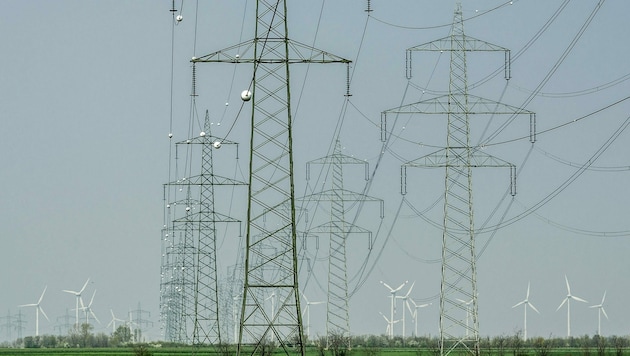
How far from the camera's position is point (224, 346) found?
93.4m

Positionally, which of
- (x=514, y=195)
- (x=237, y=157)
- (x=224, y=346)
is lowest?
(x=224, y=346)

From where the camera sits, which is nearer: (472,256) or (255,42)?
(255,42)

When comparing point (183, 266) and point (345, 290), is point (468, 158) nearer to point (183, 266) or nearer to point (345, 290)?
point (345, 290)

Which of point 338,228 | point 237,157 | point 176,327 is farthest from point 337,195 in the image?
point 176,327

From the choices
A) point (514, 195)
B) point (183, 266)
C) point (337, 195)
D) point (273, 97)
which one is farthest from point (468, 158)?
point (183, 266)

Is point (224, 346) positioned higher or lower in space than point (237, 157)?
lower

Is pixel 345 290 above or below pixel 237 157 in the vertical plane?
below

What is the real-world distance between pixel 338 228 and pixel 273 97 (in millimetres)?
54905

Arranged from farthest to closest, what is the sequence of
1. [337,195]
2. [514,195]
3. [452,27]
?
[337,195]
[452,27]
[514,195]

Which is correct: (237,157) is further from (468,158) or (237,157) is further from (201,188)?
(468,158)

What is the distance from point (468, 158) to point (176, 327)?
112914 mm

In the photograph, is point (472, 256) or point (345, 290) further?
point (345, 290)

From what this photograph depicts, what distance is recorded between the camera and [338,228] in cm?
10581

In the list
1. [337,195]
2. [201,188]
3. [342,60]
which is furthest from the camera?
[337,195]
